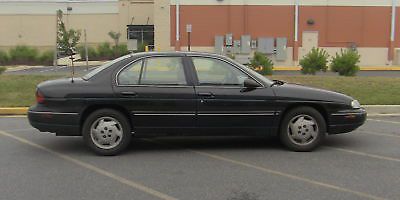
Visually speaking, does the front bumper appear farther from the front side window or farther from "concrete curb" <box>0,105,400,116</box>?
Result: "concrete curb" <box>0,105,400,116</box>

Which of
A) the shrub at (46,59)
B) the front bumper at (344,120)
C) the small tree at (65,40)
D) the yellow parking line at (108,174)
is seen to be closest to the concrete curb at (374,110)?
the yellow parking line at (108,174)

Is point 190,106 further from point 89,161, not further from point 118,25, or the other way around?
point 118,25

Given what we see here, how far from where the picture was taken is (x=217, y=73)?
22.0 feet

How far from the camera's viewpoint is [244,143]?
738 centimetres

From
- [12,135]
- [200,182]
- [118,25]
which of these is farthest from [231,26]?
[200,182]

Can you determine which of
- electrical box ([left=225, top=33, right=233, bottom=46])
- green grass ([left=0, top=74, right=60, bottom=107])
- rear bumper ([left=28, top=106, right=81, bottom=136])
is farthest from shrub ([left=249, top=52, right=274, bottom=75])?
electrical box ([left=225, top=33, right=233, bottom=46])

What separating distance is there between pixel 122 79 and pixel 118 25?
4429 cm

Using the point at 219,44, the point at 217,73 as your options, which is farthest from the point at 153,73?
the point at 219,44

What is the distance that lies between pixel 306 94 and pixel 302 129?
524 mm

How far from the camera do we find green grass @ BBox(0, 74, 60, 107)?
11008 millimetres

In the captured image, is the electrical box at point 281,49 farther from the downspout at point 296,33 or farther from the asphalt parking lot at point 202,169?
the asphalt parking lot at point 202,169

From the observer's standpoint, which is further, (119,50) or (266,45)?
(119,50)

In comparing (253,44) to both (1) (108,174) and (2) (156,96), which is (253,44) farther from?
(1) (108,174)

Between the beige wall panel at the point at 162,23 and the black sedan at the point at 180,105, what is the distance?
26.1 m
